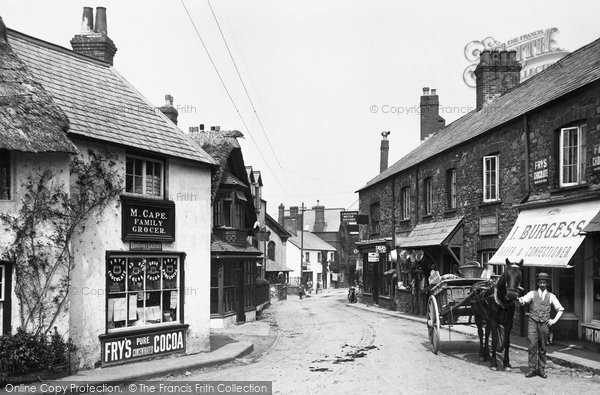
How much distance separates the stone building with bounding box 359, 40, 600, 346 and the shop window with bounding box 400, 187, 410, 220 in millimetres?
50

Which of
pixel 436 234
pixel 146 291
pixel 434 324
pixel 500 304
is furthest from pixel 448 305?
pixel 436 234

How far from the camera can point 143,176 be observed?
531 inches

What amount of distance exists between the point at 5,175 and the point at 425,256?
1732 centimetres

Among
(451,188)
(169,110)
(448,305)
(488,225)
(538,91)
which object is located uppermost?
(169,110)

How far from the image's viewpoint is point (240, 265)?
24438mm

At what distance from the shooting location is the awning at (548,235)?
1323 centimetres

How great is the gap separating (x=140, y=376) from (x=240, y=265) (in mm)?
13091

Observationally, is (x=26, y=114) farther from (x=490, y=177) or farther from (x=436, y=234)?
(x=436, y=234)

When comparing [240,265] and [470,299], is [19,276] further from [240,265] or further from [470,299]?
[240,265]

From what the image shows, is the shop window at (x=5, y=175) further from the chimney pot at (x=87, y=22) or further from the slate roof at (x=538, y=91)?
the slate roof at (x=538, y=91)

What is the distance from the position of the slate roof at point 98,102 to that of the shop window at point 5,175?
1432mm

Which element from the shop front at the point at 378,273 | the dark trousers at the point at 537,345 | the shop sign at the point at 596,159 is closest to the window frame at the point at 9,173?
the dark trousers at the point at 537,345

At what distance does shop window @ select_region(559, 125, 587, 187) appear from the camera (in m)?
14.6

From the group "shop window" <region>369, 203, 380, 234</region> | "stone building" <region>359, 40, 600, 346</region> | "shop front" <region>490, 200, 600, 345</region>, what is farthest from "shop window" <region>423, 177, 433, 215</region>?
"shop front" <region>490, 200, 600, 345</region>
